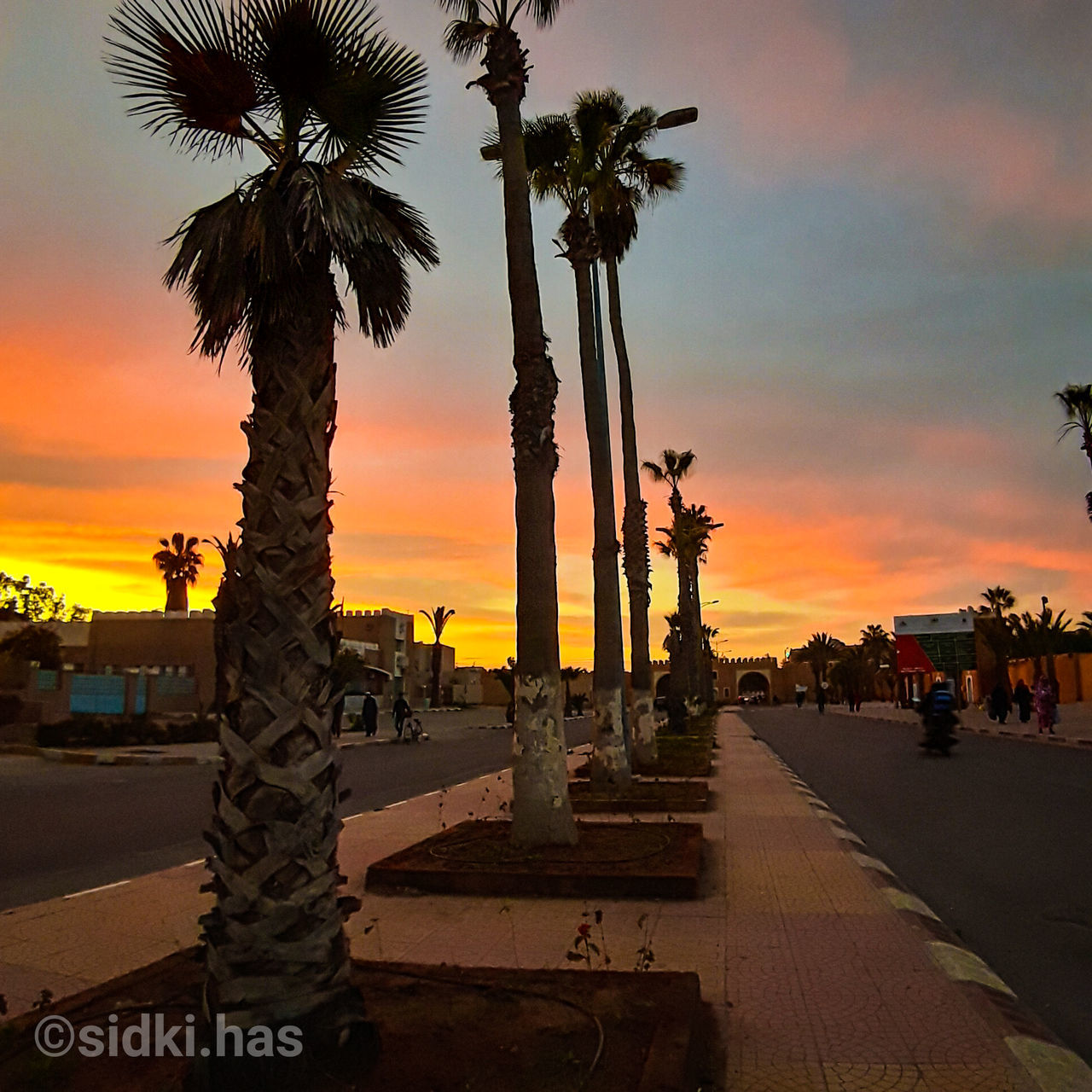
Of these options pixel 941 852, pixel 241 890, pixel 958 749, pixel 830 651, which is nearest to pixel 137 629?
pixel 958 749

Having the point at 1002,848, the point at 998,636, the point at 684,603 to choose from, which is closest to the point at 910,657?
the point at 998,636

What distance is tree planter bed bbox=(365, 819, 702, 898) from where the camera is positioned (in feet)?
23.8

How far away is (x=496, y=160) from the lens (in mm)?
14375

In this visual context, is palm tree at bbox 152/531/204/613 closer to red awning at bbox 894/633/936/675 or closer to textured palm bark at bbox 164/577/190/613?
Result: textured palm bark at bbox 164/577/190/613

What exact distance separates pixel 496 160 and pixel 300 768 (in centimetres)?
1272

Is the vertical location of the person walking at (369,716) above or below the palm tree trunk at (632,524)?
below

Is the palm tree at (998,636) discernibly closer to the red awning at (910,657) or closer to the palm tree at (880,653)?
the red awning at (910,657)

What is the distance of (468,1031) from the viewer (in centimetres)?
380

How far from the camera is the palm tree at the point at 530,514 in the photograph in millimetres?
8664

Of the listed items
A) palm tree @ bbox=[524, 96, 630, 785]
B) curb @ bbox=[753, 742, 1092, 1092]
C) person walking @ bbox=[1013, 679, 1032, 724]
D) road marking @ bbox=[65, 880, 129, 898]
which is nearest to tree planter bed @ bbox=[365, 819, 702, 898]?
curb @ bbox=[753, 742, 1092, 1092]

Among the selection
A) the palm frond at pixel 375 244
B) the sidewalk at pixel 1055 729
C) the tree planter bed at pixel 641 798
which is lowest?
the sidewalk at pixel 1055 729

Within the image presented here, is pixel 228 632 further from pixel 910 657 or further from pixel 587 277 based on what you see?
pixel 910 657

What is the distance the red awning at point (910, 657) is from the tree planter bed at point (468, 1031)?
7380 centimetres

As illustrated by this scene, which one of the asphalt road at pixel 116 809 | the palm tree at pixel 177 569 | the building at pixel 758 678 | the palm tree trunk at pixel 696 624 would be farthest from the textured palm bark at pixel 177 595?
the building at pixel 758 678
